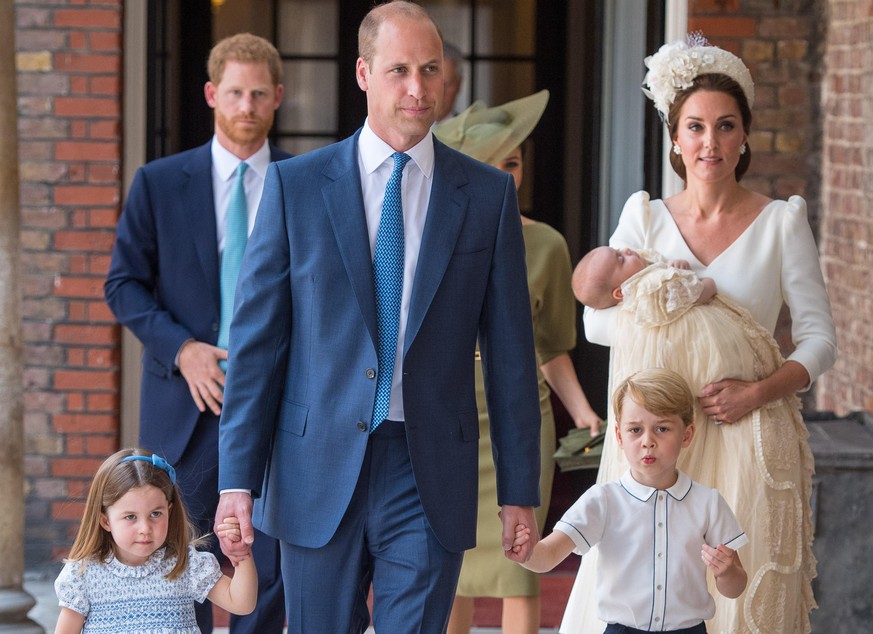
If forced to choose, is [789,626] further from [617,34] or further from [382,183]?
[617,34]

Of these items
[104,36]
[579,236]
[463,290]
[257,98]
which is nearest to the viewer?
[463,290]

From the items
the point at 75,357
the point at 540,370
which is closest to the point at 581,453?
the point at 540,370

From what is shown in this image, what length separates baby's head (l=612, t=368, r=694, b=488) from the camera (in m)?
3.08

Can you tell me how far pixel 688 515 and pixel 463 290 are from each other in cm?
70

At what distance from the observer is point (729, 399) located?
3.46 metres

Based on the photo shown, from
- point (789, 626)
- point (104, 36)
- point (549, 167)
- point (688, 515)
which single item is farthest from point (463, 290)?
point (549, 167)

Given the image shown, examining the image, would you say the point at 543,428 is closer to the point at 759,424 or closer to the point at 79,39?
the point at 759,424

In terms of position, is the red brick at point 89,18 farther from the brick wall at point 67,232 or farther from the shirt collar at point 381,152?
the shirt collar at point 381,152

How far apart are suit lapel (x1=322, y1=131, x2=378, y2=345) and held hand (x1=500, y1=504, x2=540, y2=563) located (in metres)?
0.49

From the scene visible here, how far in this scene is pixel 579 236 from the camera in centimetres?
716

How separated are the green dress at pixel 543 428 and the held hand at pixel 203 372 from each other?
82 centimetres

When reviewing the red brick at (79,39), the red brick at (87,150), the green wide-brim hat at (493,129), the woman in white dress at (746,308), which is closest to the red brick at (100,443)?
the red brick at (87,150)

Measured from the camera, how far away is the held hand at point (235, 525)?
114 inches

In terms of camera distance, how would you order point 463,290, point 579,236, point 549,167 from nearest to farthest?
point 463,290 < point 579,236 < point 549,167
